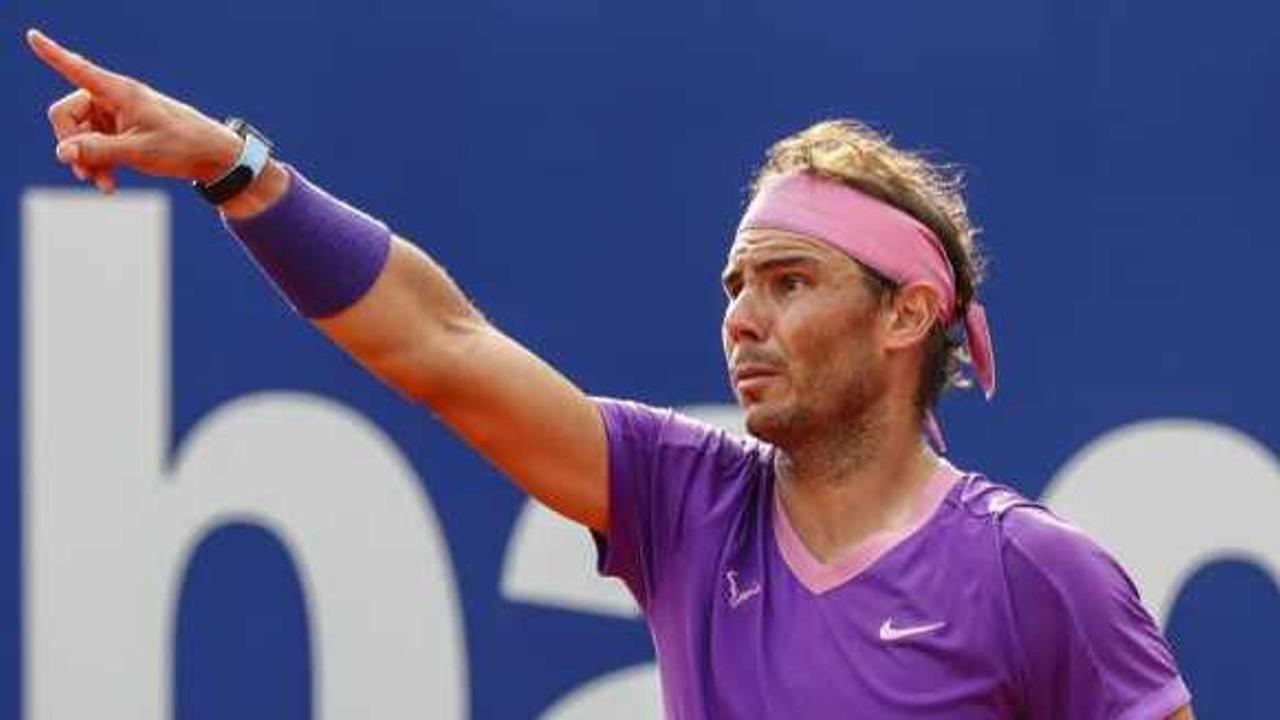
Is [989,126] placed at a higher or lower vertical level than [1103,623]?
higher

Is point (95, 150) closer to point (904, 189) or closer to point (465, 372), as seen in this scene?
point (465, 372)

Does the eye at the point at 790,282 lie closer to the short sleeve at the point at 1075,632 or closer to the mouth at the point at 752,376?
the mouth at the point at 752,376

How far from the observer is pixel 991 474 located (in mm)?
4453

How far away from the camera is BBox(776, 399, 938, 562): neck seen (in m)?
3.01

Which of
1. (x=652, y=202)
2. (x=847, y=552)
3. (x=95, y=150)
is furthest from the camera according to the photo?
(x=652, y=202)

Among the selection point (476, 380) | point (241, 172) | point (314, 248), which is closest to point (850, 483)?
point (476, 380)

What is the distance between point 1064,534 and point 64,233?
7.04 feet

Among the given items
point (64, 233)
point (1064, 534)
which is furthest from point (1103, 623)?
point (64, 233)

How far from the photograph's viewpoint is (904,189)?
3.13 meters

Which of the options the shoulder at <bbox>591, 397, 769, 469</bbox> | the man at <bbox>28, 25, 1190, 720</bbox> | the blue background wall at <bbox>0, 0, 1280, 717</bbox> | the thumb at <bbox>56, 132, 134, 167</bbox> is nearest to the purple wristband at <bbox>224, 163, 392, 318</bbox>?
the man at <bbox>28, 25, 1190, 720</bbox>

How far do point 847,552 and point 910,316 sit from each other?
30 cm

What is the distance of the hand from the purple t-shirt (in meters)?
0.51

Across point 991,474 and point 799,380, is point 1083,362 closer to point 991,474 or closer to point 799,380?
point 991,474

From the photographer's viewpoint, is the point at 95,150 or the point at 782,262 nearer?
the point at 95,150
